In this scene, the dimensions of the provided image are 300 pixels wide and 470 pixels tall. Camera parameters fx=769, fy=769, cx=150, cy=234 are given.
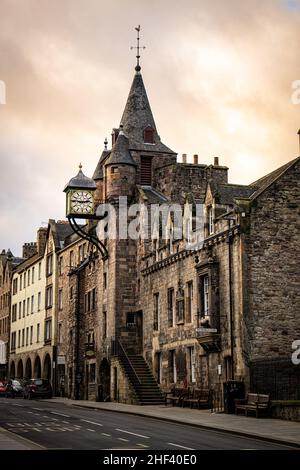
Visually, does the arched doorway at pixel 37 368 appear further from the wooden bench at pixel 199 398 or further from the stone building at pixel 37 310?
the wooden bench at pixel 199 398

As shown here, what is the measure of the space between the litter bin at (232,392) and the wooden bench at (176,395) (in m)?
5.89

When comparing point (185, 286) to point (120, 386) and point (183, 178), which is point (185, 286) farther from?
point (183, 178)

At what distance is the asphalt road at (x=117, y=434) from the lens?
1880cm

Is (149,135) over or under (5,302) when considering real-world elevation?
over

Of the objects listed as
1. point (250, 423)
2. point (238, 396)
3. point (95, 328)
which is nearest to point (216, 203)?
point (238, 396)

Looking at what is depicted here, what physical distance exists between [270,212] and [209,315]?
5377 mm

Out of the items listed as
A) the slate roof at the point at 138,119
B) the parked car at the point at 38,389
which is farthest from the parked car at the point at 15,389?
the slate roof at the point at 138,119

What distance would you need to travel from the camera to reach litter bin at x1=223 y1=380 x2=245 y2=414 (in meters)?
30.0

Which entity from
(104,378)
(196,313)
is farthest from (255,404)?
(104,378)

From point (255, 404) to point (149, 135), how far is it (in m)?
26.1

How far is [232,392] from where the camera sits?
30172mm

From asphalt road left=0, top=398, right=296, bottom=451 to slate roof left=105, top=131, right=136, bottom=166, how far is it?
819 inches

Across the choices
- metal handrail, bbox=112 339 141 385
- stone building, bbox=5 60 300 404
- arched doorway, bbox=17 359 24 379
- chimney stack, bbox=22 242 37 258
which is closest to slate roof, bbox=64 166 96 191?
stone building, bbox=5 60 300 404

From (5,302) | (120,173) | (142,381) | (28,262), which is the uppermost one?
(120,173)
